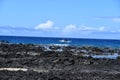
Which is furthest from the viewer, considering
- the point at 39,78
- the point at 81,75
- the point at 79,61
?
the point at 79,61

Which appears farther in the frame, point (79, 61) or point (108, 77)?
point (79, 61)

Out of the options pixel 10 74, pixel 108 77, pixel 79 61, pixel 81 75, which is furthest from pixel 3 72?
pixel 79 61

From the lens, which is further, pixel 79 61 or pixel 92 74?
pixel 79 61

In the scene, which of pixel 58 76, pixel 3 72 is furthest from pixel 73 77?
pixel 3 72

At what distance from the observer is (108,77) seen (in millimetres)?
21047

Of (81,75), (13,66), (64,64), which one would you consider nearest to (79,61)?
(64,64)

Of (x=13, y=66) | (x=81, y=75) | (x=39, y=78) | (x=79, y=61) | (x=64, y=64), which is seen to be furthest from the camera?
(x=79, y=61)

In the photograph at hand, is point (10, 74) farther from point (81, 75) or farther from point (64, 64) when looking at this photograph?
point (64, 64)

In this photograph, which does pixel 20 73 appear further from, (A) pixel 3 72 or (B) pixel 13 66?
(B) pixel 13 66

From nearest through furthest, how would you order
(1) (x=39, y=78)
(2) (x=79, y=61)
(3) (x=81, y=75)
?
(1) (x=39, y=78) < (3) (x=81, y=75) < (2) (x=79, y=61)

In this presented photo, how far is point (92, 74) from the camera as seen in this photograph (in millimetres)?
21844

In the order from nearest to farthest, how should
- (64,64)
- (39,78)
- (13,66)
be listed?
(39,78) → (13,66) → (64,64)

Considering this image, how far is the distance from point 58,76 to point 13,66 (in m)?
5.21

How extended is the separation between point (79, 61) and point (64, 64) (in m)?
2.41
